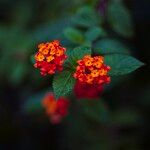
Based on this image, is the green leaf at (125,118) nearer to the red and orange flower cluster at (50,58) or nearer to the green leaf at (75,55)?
the green leaf at (75,55)

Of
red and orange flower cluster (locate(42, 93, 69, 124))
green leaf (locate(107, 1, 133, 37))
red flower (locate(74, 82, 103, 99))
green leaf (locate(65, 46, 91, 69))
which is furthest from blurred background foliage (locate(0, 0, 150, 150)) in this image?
green leaf (locate(65, 46, 91, 69))

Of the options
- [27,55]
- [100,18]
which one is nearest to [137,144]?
[27,55]

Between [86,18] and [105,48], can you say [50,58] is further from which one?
[86,18]

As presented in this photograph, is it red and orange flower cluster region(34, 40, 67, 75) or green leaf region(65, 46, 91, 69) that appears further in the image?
green leaf region(65, 46, 91, 69)

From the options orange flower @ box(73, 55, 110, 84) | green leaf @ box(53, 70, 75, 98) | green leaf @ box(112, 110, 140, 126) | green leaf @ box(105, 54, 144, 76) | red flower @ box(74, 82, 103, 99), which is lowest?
green leaf @ box(112, 110, 140, 126)

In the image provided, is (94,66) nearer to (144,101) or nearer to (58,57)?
(58,57)

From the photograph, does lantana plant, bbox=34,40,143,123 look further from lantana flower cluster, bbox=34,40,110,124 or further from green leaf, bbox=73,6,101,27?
green leaf, bbox=73,6,101,27

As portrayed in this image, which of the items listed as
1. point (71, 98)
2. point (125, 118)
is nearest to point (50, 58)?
point (71, 98)
